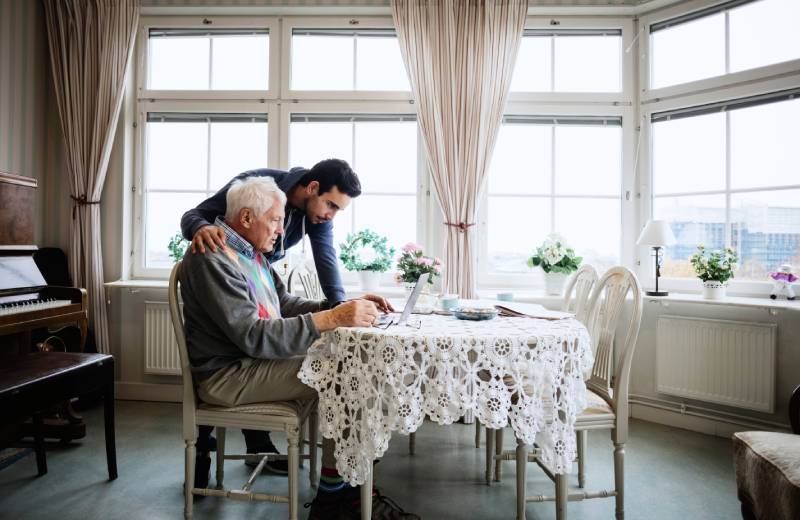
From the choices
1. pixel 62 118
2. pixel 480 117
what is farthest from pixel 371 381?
pixel 62 118

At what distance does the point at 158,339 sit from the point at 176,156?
1453 millimetres

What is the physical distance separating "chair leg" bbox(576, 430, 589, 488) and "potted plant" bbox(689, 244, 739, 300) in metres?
1.48

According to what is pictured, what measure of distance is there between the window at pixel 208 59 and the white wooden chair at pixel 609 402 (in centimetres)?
300

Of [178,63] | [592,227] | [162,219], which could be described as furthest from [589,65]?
[162,219]

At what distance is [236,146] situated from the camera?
11.9 feet

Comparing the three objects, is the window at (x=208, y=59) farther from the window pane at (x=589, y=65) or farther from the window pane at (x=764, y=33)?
the window pane at (x=764, y=33)

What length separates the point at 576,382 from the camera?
1582 millimetres

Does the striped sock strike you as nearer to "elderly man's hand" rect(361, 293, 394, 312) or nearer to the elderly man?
the elderly man

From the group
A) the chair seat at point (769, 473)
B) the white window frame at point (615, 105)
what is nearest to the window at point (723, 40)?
the white window frame at point (615, 105)

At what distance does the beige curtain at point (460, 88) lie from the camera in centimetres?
329

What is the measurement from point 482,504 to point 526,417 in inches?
28.8

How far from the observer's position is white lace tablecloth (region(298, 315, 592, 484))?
58.9 inches

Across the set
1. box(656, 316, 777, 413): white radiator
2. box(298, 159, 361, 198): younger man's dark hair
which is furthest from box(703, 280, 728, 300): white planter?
box(298, 159, 361, 198): younger man's dark hair

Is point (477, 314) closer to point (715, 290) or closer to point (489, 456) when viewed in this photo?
point (489, 456)
